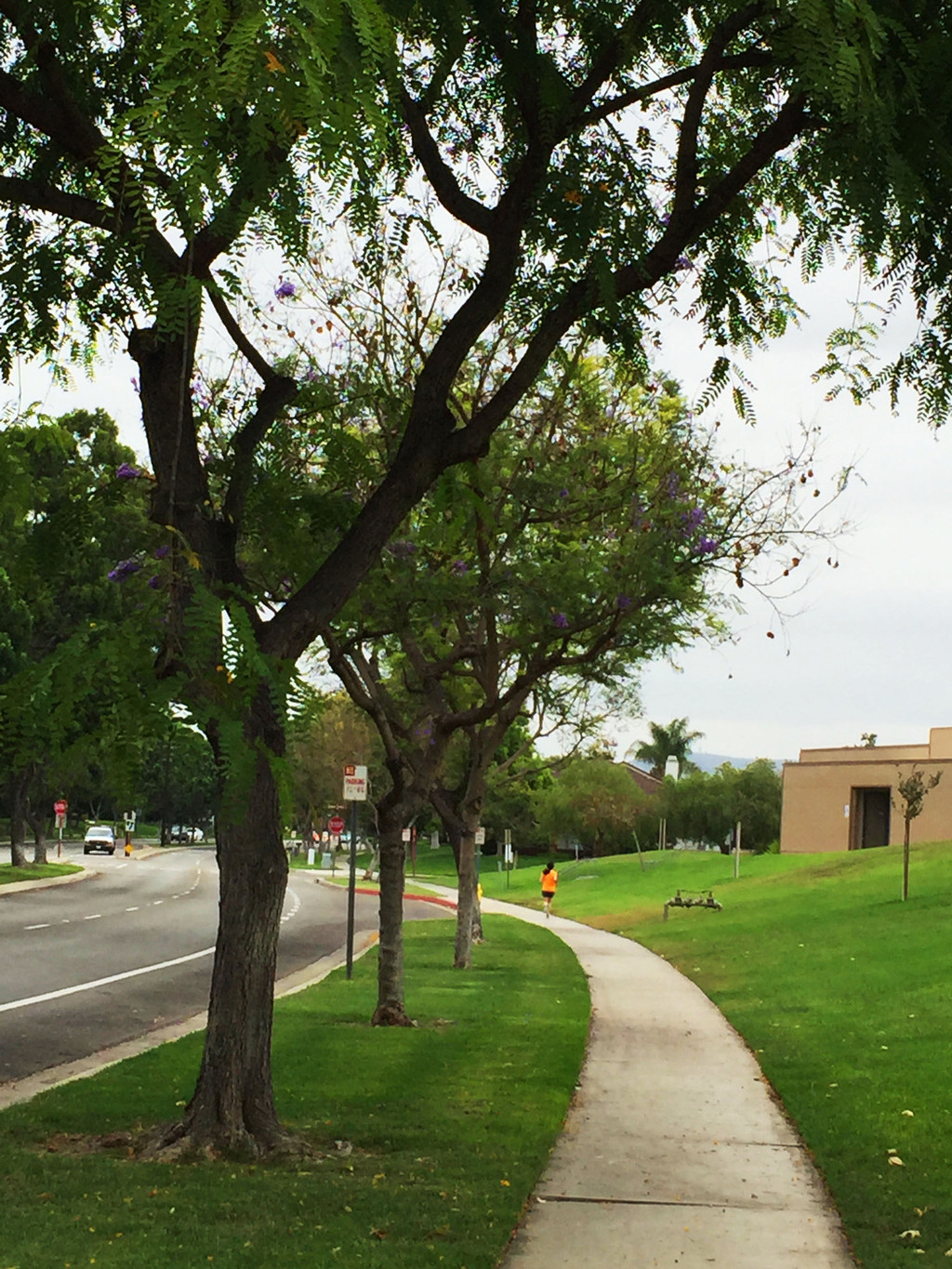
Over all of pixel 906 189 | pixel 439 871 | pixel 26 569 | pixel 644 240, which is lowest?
pixel 439 871

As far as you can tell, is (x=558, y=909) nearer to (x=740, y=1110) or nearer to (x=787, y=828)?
(x=787, y=828)

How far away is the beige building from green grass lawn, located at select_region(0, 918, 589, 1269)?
54590mm

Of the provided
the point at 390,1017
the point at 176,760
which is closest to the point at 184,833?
the point at 390,1017

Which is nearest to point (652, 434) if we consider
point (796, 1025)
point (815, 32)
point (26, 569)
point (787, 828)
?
point (796, 1025)

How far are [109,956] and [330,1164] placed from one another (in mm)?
17768

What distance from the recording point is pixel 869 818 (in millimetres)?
73000

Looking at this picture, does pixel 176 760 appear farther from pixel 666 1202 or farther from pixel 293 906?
pixel 293 906

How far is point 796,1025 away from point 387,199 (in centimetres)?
1150

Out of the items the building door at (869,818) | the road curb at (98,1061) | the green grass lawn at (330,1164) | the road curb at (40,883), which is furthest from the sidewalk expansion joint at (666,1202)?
the building door at (869,818)

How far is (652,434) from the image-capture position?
17.9 metres

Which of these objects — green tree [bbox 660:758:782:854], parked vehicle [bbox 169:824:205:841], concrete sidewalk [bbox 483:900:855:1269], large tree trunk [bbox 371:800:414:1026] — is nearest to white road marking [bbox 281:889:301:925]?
large tree trunk [bbox 371:800:414:1026]

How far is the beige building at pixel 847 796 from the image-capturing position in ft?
226

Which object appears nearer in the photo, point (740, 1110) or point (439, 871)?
point (740, 1110)

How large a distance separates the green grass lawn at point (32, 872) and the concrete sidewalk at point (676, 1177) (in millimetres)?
35882
